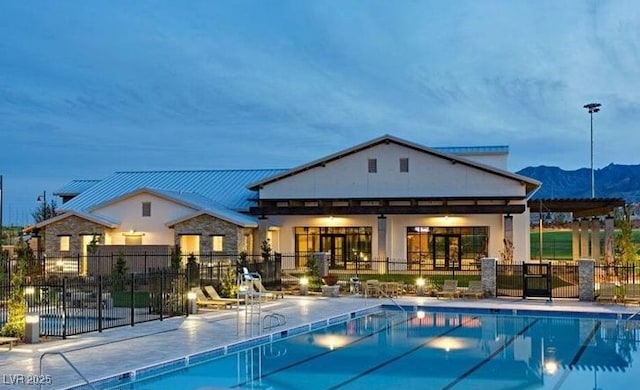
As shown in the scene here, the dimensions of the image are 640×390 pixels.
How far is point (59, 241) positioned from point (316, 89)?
73.9 feet

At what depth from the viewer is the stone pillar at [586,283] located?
2470 centimetres

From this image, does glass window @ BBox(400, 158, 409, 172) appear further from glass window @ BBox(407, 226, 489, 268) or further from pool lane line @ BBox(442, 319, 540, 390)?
pool lane line @ BBox(442, 319, 540, 390)

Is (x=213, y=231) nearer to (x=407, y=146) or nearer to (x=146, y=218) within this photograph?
(x=146, y=218)

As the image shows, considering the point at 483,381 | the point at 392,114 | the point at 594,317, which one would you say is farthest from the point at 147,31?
the point at 392,114

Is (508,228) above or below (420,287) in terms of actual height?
above

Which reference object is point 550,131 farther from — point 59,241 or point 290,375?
point 290,375

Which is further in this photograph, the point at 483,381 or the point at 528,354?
the point at 528,354

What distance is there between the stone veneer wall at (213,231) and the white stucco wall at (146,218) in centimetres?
143

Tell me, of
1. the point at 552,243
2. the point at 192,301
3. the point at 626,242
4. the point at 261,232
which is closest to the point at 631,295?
the point at 626,242

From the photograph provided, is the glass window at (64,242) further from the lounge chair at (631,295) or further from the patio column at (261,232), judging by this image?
the lounge chair at (631,295)

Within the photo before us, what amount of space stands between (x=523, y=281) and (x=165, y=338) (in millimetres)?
14772

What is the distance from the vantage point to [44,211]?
56.8 m

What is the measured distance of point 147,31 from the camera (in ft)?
114

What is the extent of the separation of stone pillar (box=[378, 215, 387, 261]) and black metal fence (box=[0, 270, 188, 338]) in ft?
50.3
